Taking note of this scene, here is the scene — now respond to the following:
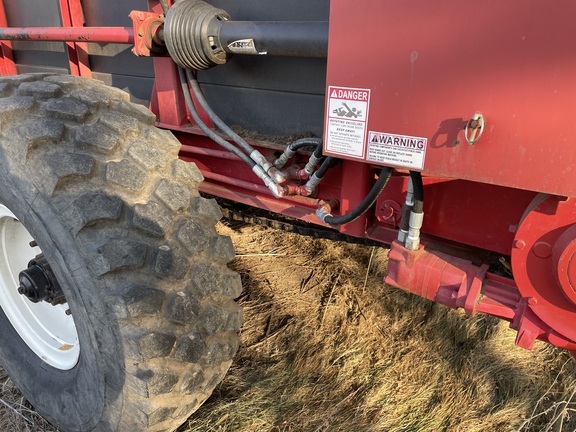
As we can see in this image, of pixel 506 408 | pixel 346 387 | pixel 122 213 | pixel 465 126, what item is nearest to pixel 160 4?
pixel 122 213

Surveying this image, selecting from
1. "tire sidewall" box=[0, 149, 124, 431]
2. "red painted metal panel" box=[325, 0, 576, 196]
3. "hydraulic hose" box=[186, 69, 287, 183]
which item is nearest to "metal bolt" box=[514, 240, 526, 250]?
"red painted metal panel" box=[325, 0, 576, 196]

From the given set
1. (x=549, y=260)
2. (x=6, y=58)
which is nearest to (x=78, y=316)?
(x=549, y=260)

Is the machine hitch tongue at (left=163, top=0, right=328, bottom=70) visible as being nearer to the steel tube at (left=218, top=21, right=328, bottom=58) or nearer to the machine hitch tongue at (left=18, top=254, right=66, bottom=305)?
the steel tube at (left=218, top=21, right=328, bottom=58)

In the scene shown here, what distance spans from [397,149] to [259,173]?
571 millimetres

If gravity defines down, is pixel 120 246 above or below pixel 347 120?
below

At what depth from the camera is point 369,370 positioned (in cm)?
228

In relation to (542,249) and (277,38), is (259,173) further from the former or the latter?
(542,249)

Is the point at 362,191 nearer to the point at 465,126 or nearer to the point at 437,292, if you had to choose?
the point at 437,292

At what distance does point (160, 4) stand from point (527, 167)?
1.45m

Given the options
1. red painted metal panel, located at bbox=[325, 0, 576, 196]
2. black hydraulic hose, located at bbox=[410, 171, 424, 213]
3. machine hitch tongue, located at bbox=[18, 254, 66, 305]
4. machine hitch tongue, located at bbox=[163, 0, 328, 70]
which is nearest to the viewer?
red painted metal panel, located at bbox=[325, 0, 576, 196]

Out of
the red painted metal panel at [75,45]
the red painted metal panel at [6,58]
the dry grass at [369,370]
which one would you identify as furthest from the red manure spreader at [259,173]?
the red painted metal panel at [6,58]

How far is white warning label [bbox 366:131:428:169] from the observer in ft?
4.22

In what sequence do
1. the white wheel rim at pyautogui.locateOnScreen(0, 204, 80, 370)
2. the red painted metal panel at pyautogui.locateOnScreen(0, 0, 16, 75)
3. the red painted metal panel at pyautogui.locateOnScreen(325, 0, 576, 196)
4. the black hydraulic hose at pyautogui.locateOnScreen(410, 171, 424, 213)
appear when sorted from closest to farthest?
the red painted metal panel at pyautogui.locateOnScreen(325, 0, 576, 196), the black hydraulic hose at pyautogui.locateOnScreen(410, 171, 424, 213), the white wheel rim at pyautogui.locateOnScreen(0, 204, 80, 370), the red painted metal panel at pyautogui.locateOnScreen(0, 0, 16, 75)

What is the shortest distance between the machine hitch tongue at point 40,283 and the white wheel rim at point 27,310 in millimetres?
229
